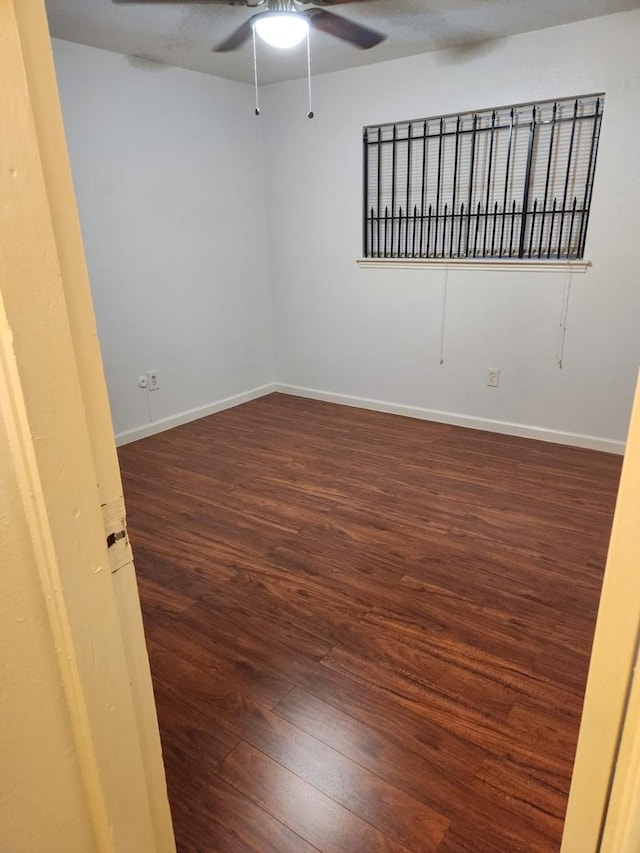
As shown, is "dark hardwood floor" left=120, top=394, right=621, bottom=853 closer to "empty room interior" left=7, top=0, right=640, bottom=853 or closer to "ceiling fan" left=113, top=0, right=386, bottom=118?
"empty room interior" left=7, top=0, right=640, bottom=853

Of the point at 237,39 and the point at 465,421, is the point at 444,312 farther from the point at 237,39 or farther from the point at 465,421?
the point at 237,39

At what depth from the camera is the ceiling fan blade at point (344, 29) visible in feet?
8.51

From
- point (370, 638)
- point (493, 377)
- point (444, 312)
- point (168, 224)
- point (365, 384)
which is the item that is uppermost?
point (168, 224)

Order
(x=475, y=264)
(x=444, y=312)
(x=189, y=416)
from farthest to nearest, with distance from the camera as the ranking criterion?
(x=189, y=416) → (x=444, y=312) → (x=475, y=264)

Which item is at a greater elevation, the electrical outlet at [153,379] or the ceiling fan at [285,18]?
the ceiling fan at [285,18]

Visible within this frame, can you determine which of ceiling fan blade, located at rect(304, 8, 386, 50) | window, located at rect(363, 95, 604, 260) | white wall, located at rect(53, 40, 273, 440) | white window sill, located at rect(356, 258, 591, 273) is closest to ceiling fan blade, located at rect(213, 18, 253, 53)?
ceiling fan blade, located at rect(304, 8, 386, 50)

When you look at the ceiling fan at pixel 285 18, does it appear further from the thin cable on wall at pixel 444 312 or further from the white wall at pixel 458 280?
the thin cable on wall at pixel 444 312

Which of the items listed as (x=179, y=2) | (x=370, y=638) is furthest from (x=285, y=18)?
(x=370, y=638)

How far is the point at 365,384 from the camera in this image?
14.5 ft

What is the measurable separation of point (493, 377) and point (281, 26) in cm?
241

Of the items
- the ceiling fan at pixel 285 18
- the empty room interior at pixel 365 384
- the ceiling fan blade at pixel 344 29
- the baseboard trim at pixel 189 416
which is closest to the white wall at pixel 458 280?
the empty room interior at pixel 365 384

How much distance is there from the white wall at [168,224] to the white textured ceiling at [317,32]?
0.25 meters

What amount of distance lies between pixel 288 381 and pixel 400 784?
3716 millimetres

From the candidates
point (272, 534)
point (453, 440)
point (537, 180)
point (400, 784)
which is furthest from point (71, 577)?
point (537, 180)
